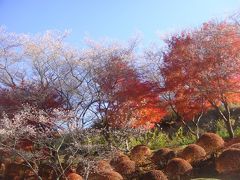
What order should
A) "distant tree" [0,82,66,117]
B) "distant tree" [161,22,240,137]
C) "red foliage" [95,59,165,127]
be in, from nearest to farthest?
1. "distant tree" [161,22,240,137]
2. "red foliage" [95,59,165,127]
3. "distant tree" [0,82,66,117]

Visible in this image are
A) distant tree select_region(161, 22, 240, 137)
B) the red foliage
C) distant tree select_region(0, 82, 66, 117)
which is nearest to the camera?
distant tree select_region(161, 22, 240, 137)

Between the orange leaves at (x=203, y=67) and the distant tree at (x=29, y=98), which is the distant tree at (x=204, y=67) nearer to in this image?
the orange leaves at (x=203, y=67)

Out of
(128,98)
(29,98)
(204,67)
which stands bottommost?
(128,98)

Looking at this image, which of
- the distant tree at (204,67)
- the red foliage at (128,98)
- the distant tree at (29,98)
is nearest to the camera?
the distant tree at (204,67)

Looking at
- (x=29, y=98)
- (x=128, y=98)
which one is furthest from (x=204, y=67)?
(x=29, y=98)

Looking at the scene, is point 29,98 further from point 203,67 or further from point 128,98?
point 203,67

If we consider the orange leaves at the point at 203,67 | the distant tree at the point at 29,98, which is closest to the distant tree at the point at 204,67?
the orange leaves at the point at 203,67

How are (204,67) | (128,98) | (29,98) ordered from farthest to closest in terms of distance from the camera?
(29,98)
(128,98)
(204,67)

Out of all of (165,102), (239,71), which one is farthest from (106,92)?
(239,71)

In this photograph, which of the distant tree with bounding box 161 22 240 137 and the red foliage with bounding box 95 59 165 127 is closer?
the distant tree with bounding box 161 22 240 137

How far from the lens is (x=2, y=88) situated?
2166cm

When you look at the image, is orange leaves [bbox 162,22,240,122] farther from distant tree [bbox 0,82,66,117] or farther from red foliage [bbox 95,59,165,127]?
distant tree [bbox 0,82,66,117]

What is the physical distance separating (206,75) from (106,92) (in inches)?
216

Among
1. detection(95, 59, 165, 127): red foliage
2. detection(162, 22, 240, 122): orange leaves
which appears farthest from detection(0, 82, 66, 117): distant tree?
detection(162, 22, 240, 122): orange leaves
